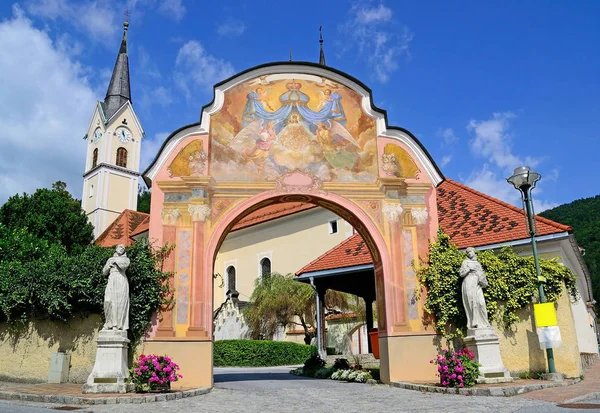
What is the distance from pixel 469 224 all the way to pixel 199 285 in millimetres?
8836

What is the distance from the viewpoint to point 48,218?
27.7 metres

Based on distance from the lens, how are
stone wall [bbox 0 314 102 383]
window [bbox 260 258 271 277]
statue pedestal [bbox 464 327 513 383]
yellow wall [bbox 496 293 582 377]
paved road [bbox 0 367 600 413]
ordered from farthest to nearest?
1. window [bbox 260 258 271 277]
2. stone wall [bbox 0 314 102 383]
3. yellow wall [bbox 496 293 582 377]
4. statue pedestal [bbox 464 327 513 383]
5. paved road [bbox 0 367 600 413]

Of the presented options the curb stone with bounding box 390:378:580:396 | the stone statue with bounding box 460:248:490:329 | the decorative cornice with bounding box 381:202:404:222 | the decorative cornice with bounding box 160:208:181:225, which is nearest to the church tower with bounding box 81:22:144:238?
the decorative cornice with bounding box 160:208:181:225

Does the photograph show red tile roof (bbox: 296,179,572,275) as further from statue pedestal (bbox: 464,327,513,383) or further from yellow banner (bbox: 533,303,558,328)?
statue pedestal (bbox: 464,327,513,383)

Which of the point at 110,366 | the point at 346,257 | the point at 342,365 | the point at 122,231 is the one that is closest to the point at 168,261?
the point at 110,366

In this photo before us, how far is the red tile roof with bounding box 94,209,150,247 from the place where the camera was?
3609 centimetres

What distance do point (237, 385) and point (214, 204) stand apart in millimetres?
4694

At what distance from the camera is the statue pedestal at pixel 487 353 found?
464 inches

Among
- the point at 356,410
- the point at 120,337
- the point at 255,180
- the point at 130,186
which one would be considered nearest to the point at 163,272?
the point at 120,337

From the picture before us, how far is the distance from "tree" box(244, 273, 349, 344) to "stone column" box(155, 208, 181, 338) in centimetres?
1699

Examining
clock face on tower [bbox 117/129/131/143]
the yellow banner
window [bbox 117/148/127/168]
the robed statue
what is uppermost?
clock face on tower [bbox 117/129/131/143]

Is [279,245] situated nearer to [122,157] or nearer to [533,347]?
[122,157]

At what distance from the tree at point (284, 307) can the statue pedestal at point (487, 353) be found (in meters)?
17.4

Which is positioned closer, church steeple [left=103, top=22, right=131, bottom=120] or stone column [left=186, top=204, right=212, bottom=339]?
stone column [left=186, top=204, right=212, bottom=339]
